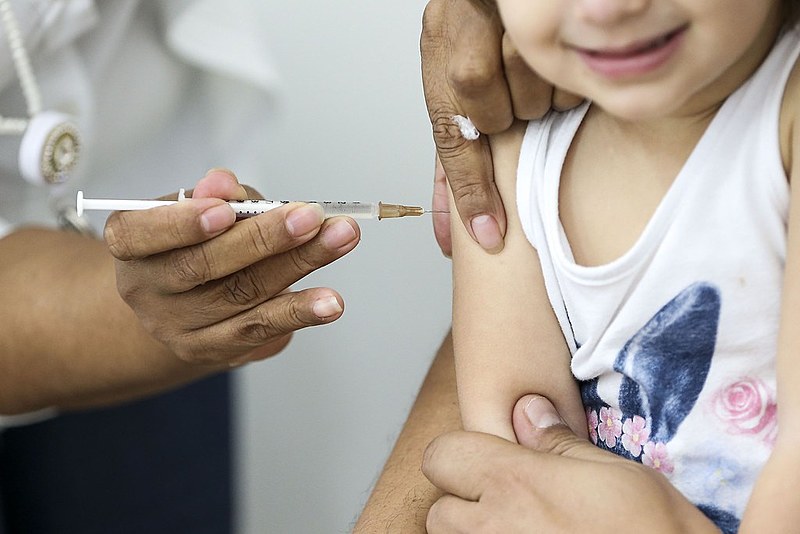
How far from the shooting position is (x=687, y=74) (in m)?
0.71

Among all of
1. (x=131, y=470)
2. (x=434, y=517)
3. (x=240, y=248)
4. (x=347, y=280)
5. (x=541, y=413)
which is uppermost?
(x=240, y=248)

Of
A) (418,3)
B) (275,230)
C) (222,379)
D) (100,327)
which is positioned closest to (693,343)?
(275,230)

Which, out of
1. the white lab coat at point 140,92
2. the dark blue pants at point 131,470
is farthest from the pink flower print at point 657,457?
the dark blue pants at point 131,470

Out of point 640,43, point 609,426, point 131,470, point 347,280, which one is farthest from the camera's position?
point 347,280

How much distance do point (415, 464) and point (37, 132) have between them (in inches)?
24.9

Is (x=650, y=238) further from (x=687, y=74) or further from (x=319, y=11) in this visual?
(x=319, y=11)

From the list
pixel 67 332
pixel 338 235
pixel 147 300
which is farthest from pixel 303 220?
pixel 67 332

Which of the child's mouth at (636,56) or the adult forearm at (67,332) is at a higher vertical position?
the child's mouth at (636,56)

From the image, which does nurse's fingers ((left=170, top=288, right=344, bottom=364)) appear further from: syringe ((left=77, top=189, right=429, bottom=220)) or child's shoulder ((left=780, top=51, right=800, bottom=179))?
child's shoulder ((left=780, top=51, right=800, bottom=179))

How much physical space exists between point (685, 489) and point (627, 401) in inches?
3.4

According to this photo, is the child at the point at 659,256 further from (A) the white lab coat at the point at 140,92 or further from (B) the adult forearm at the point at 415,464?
(A) the white lab coat at the point at 140,92

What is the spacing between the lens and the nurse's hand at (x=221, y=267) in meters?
0.96

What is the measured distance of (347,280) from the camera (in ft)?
6.27

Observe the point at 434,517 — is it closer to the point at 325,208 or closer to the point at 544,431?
the point at 544,431
